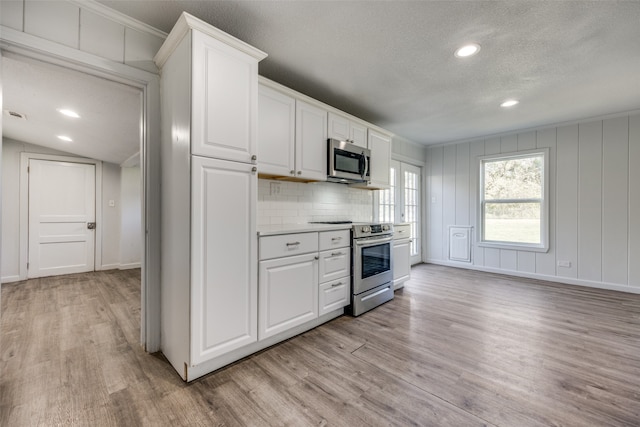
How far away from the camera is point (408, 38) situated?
7.09 ft

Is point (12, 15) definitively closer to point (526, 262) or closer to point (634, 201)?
point (526, 262)

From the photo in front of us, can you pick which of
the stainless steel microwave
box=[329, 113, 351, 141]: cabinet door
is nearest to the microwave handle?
the stainless steel microwave

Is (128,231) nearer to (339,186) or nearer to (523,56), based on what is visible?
(339,186)

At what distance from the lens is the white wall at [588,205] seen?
3.73m

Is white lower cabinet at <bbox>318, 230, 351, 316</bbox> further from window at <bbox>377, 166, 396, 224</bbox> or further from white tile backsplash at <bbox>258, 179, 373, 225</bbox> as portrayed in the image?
window at <bbox>377, 166, 396, 224</bbox>

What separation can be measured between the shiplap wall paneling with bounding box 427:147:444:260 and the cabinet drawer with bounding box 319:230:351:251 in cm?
333

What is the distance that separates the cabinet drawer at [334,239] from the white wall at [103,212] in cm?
387

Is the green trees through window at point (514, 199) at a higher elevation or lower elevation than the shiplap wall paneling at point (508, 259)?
higher

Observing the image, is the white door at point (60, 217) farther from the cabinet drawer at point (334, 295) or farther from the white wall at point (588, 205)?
the white wall at point (588, 205)

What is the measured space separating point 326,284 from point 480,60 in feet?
8.11

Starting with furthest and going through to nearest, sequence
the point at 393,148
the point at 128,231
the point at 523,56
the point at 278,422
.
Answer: the point at 128,231 → the point at 393,148 → the point at 523,56 → the point at 278,422

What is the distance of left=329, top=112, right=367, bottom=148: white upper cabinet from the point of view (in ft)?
10.2

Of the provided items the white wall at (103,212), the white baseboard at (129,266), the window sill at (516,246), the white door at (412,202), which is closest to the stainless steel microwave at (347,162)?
the white door at (412,202)

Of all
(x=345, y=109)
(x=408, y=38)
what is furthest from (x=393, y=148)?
(x=408, y=38)
